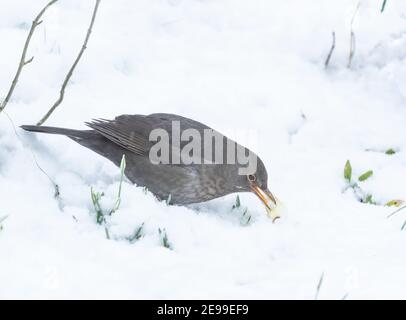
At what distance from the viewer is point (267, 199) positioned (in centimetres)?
554

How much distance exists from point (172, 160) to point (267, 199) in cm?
68

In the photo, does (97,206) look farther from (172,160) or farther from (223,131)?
(223,131)

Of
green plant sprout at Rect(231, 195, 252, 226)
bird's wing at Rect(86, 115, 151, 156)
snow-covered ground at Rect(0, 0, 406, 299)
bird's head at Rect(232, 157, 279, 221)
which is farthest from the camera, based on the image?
bird's wing at Rect(86, 115, 151, 156)

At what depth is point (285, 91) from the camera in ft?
22.1

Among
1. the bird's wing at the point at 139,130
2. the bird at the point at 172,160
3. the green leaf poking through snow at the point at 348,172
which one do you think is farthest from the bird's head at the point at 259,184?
the green leaf poking through snow at the point at 348,172

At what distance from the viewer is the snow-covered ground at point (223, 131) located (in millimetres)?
4082

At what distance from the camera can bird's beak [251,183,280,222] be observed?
5325 millimetres

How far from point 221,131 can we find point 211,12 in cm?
157

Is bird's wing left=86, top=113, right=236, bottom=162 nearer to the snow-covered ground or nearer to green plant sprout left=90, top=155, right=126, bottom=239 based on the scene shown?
the snow-covered ground

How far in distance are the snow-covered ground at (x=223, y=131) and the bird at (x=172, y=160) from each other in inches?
5.0

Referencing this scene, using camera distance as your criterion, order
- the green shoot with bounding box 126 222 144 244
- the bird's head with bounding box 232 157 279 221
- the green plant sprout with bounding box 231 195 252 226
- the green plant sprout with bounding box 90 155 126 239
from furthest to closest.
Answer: the bird's head with bounding box 232 157 279 221 < the green plant sprout with bounding box 231 195 252 226 < the green plant sprout with bounding box 90 155 126 239 < the green shoot with bounding box 126 222 144 244

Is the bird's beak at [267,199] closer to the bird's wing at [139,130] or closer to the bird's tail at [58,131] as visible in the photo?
the bird's wing at [139,130]

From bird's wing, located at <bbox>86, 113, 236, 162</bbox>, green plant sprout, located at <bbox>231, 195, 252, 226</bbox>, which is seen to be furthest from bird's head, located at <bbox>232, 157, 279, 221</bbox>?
bird's wing, located at <bbox>86, 113, 236, 162</bbox>

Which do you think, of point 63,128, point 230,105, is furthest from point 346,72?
point 63,128
